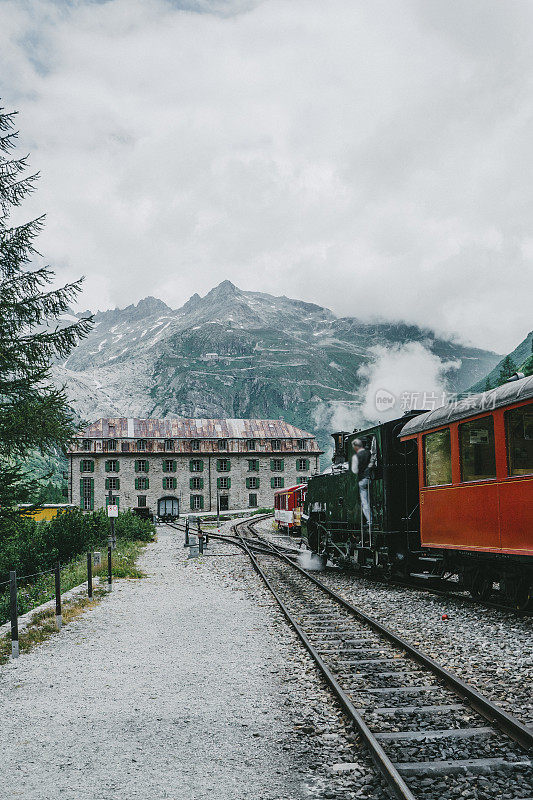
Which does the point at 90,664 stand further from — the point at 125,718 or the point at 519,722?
the point at 519,722

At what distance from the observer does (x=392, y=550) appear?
45.9ft

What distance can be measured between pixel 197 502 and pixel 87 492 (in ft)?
41.5

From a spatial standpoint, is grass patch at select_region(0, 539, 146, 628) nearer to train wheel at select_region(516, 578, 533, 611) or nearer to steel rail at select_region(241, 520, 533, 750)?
steel rail at select_region(241, 520, 533, 750)

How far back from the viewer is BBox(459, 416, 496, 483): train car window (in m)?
9.75

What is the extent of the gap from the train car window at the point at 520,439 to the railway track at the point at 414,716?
3.05m

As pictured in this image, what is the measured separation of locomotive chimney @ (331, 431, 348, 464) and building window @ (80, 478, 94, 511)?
186 feet

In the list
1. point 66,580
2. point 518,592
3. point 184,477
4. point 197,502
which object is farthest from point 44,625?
point 197,502

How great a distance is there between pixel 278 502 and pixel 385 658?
3528 cm

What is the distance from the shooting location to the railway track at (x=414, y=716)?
4.48m

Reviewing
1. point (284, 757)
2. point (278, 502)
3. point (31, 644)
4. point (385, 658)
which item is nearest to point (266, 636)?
point (385, 658)

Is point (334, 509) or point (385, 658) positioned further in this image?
point (334, 509)

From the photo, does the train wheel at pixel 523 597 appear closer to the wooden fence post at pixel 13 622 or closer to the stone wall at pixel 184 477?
the wooden fence post at pixel 13 622

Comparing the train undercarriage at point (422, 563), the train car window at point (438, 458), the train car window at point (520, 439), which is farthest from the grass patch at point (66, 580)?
the train car window at point (520, 439)

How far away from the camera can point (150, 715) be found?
241 inches
